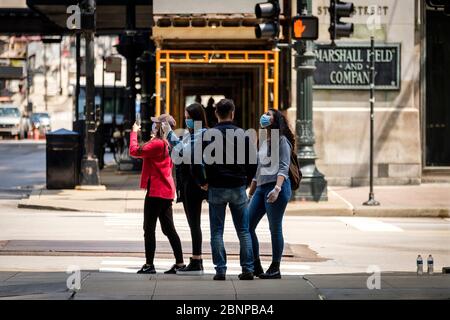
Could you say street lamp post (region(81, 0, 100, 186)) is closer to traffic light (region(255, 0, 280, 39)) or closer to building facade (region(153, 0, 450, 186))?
building facade (region(153, 0, 450, 186))

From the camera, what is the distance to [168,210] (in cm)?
1348

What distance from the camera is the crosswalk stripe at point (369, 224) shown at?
19.8 metres

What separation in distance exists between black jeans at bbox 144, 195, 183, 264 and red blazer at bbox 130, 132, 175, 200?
0.30 feet

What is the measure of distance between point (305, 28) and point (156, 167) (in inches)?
379

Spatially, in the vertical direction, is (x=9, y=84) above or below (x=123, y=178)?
above

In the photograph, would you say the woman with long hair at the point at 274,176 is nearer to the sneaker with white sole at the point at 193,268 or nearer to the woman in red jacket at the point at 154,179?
the sneaker with white sole at the point at 193,268

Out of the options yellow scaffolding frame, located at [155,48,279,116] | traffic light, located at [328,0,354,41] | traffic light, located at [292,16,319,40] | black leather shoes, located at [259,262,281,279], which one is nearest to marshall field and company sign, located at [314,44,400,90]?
yellow scaffolding frame, located at [155,48,279,116]

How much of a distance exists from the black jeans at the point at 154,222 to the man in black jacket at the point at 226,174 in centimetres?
100

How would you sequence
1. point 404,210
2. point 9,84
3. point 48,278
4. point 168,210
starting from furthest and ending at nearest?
point 9,84, point 404,210, point 168,210, point 48,278

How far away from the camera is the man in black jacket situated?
40.2ft

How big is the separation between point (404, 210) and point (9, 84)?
74005 mm
